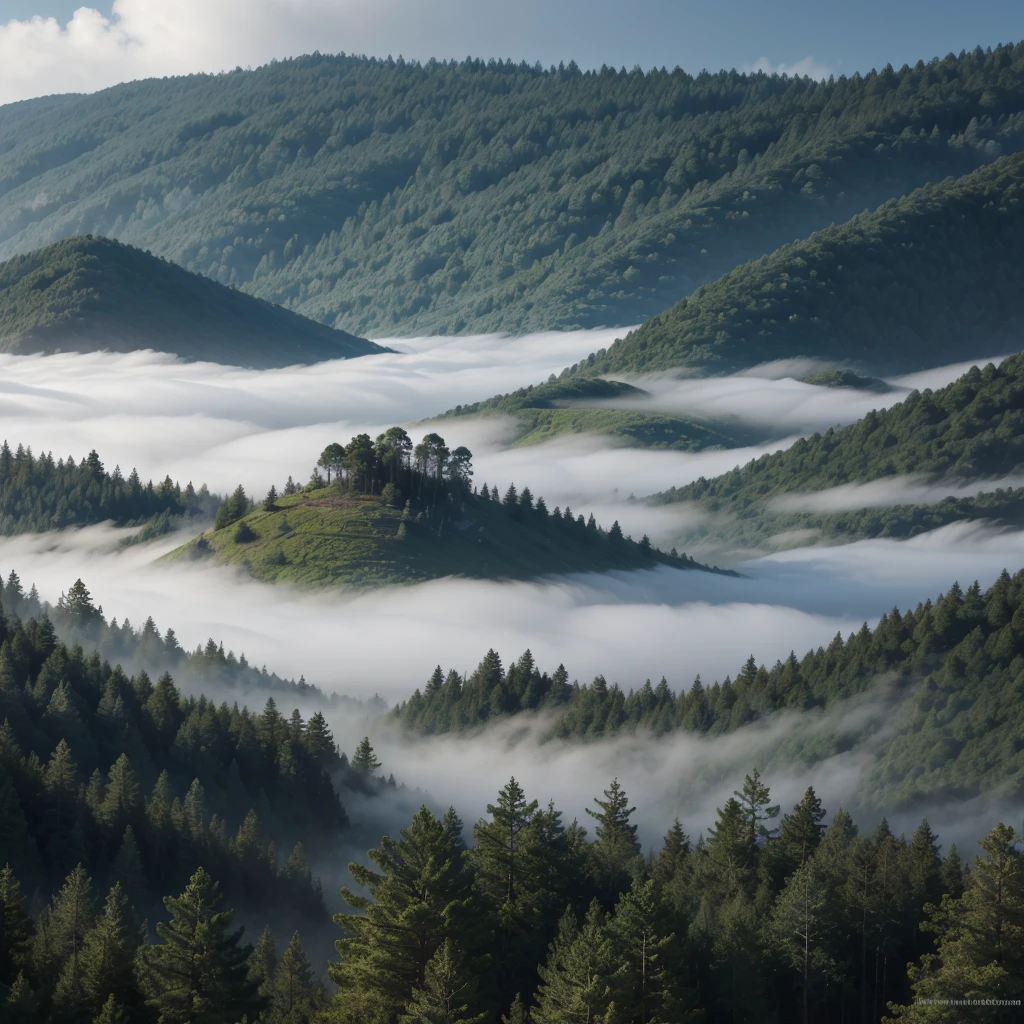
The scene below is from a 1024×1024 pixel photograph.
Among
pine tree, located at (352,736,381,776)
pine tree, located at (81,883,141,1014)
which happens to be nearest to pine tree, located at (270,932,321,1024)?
pine tree, located at (81,883,141,1014)

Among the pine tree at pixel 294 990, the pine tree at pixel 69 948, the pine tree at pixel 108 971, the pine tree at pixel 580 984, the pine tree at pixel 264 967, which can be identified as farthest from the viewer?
the pine tree at pixel 264 967

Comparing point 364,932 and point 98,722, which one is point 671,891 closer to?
point 364,932

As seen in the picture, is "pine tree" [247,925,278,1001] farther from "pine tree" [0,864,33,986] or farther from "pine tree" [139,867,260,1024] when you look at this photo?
"pine tree" [0,864,33,986]

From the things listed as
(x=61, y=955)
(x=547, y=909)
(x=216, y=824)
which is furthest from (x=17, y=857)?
(x=547, y=909)

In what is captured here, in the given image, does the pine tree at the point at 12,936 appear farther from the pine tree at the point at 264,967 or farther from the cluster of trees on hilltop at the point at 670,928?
the cluster of trees on hilltop at the point at 670,928

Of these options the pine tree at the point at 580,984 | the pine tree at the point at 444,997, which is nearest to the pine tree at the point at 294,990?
the pine tree at the point at 444,997

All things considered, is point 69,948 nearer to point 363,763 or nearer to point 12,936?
point 12,936

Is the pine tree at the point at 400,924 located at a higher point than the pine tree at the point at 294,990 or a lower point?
higher

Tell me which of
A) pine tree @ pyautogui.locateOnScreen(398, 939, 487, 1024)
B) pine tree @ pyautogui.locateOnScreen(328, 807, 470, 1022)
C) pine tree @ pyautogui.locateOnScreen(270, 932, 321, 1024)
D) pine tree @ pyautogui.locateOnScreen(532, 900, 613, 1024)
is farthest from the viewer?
pine tree @ pyautogui.locateOnScreen(270, 932, 321, 1024)
